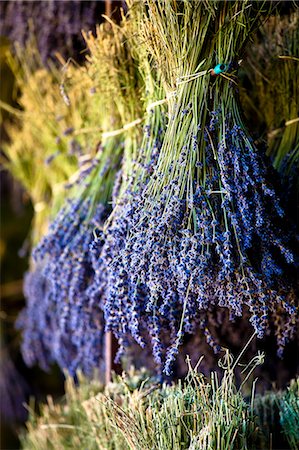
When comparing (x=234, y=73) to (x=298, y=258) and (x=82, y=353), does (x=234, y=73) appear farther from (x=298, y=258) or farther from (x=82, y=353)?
(x=82, y=353)

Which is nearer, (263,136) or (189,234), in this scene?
(189,234)

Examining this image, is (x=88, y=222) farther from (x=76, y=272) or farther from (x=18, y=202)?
(x=18, y=202)

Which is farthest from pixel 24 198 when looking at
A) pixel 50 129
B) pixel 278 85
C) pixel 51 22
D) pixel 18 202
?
pixel 278 85

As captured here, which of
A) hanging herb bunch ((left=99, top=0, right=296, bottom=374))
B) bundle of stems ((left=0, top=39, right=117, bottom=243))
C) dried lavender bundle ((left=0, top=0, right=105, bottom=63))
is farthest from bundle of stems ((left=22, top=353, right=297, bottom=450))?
dried lavender bundle ((left=0, top=0, right=105, bottom=63))

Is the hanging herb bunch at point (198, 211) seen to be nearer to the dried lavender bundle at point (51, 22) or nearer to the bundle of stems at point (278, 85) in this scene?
the bundle of stems at point (278, 85)

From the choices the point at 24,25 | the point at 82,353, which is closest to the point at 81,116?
the point at 24,25

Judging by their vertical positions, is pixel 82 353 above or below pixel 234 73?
below
